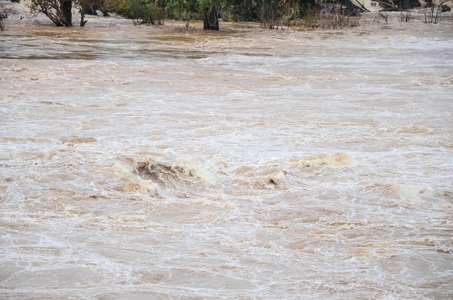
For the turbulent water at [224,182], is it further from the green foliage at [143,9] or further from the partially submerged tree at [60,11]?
the green foliage at [143,9]

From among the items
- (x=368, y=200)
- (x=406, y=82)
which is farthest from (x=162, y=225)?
(x=406, y=82)

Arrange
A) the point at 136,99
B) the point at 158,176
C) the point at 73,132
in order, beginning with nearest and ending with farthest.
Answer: the point at 158,176 → the point at 73,132 → the point at 136,99

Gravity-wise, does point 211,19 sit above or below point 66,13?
below

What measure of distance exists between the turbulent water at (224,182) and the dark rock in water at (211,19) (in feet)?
31.6

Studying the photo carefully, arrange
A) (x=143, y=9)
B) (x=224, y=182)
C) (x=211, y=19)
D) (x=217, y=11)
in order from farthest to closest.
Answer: (x=143, y=9), (x=217, y=11), (x=211, y=19), (x=224, y=182)

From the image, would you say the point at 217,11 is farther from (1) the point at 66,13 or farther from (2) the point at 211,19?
(1) the point at 66,13

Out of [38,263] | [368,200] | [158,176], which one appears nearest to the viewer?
[38,263]

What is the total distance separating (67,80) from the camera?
45.5 ft

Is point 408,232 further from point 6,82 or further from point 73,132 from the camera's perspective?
point 6,82

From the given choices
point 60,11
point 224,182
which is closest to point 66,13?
point 60,11

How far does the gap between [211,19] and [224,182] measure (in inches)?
711

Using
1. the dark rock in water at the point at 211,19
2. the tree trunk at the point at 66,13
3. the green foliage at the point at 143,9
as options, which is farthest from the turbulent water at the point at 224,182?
the green foliage at the point at 143,9

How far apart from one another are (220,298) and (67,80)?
9514 mm

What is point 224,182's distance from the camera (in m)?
7.80
